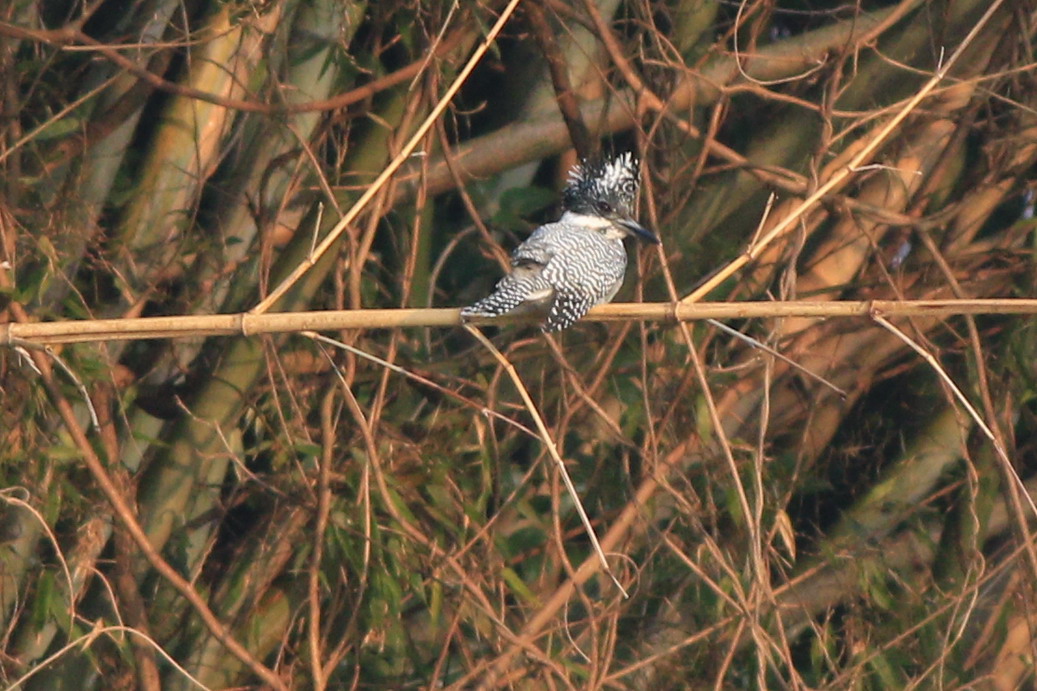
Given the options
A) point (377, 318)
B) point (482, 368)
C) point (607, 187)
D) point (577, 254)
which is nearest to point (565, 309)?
point (577, 254)

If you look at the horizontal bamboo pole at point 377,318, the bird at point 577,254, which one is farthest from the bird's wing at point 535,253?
the horizontal bamboo pole at point 377,318

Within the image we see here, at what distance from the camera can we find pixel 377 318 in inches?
61.6

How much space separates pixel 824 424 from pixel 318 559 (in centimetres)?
109

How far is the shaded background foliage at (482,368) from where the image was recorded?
2367 mm

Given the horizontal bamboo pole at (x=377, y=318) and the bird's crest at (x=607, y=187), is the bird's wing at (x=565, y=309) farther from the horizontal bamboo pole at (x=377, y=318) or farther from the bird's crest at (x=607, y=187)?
the bird's crest at (x=607, y=187)

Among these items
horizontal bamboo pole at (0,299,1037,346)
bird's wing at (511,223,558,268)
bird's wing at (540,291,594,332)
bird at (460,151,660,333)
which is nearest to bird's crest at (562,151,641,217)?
bird at (460,151,660,333)

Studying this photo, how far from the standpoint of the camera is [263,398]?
8.52 feet

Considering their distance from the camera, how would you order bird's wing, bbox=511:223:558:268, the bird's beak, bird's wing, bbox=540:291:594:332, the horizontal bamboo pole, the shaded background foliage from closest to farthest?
the horizontal bamboo pole, bird's wing, bbox=540:291:594:332, bird's wing, bbox=511:223:558:268, the bird's beak, the shaded background foliage

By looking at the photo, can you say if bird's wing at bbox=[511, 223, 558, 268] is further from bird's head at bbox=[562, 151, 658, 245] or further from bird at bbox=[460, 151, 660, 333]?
bird's head at bbox=[562, 151, 658, 245]

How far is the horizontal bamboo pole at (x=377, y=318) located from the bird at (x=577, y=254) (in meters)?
0.13

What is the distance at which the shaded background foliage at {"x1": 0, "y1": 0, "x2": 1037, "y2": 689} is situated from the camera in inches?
93.2

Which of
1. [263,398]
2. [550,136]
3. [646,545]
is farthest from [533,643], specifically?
[550,136]

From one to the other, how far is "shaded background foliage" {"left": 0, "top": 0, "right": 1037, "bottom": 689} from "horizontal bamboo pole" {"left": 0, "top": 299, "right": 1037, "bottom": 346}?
26.2 inches

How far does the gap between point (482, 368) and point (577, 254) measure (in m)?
0.62
